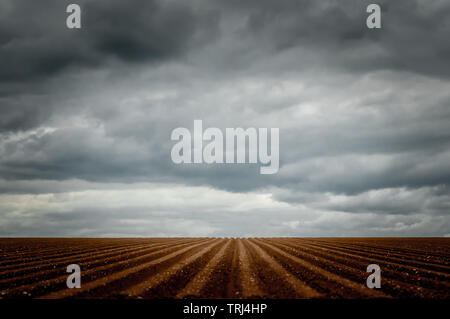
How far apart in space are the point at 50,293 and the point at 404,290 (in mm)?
18559

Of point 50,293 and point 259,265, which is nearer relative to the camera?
point 50,293

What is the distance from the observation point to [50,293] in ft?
54.7

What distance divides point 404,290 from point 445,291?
6.90 ft

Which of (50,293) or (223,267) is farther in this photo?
(223,267)

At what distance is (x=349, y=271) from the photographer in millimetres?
22625

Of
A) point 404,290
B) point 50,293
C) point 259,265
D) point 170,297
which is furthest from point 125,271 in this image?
point 404,290
